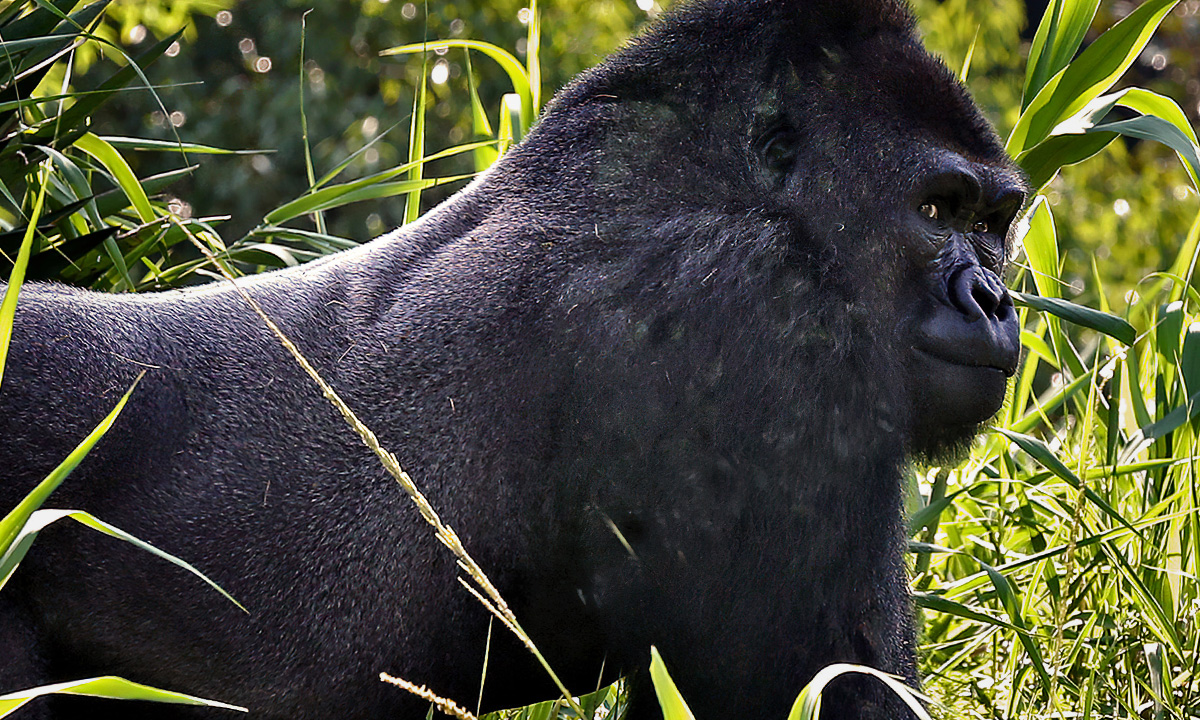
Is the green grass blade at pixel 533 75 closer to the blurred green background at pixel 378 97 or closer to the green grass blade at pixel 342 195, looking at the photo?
the green grass blade at pixel 342 195

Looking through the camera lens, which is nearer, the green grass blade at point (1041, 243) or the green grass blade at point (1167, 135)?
the green grass blade at point (1167, 135)

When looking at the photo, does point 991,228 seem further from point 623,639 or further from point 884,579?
point 623,639

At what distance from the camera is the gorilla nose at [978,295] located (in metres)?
Result: 1.94

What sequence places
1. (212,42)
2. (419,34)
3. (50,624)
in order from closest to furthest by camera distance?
(50,624) < (419,34) < (212,42)

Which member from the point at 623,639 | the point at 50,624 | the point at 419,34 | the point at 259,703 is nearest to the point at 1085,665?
the point at 623,639

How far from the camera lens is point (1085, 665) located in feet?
7.68

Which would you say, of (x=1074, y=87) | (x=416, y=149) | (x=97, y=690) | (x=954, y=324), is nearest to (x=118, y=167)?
(x=416, y=149)

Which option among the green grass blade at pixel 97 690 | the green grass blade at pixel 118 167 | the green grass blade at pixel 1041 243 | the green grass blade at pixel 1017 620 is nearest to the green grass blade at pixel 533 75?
the green grass blade at pixel 118 167

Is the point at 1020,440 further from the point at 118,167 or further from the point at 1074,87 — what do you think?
the point at 118,167

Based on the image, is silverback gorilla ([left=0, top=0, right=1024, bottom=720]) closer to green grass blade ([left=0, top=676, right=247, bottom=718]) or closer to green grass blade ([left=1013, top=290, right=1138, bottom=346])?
green grass blade ([left=0, top=676, right=247, bottom=718])

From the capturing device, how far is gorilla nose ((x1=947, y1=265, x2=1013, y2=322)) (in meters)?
1.94

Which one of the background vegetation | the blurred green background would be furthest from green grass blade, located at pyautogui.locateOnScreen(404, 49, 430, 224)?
the blurred green background

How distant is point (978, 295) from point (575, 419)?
66 cm

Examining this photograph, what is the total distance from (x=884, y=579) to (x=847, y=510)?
120 millimetres
